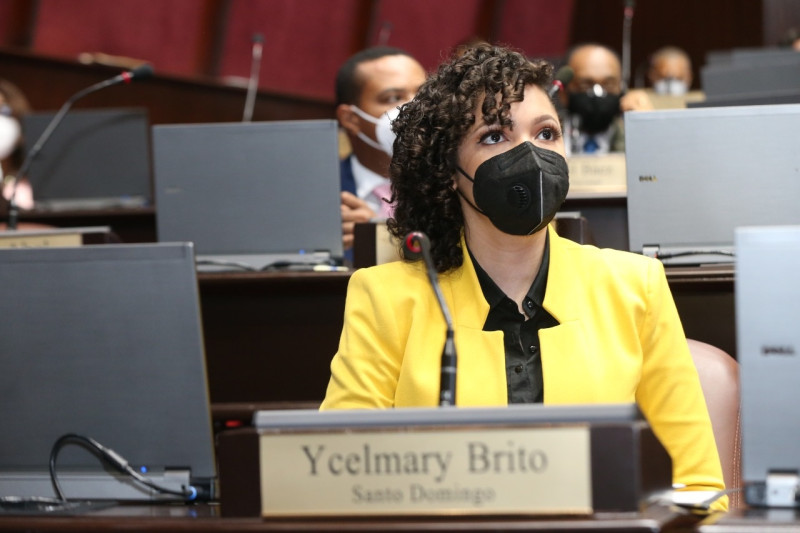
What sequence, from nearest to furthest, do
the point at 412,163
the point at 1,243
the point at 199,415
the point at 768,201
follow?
the point at 199,415, the point at 412,163, the point at 768,201, the point at 1,243

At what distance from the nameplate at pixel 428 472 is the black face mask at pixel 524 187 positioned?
0.62 metres

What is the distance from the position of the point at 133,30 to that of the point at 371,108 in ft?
11.7

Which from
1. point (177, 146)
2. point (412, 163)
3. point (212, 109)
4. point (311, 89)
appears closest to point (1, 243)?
point (177, 146)

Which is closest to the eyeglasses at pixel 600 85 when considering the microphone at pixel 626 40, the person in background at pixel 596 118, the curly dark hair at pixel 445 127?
the person in background at pixel 596 118

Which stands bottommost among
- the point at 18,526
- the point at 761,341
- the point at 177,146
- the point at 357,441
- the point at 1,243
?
the point at 18,526

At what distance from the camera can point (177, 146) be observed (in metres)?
3.04

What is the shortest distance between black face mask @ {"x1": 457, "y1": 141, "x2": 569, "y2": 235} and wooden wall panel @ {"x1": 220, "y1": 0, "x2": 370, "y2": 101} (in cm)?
597

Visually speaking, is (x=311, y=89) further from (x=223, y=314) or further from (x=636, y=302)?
(x=636, y=302)

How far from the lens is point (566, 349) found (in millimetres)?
1781

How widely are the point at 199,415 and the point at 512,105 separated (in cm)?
71

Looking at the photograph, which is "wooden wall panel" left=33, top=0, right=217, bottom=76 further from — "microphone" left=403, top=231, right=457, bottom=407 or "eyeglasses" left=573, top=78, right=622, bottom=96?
"microphone" left=403, top=231, right=457, bottom=407

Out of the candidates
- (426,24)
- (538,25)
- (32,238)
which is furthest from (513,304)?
(538,25)

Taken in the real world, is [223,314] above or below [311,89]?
below

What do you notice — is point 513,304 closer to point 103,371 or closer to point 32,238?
point 103,371
